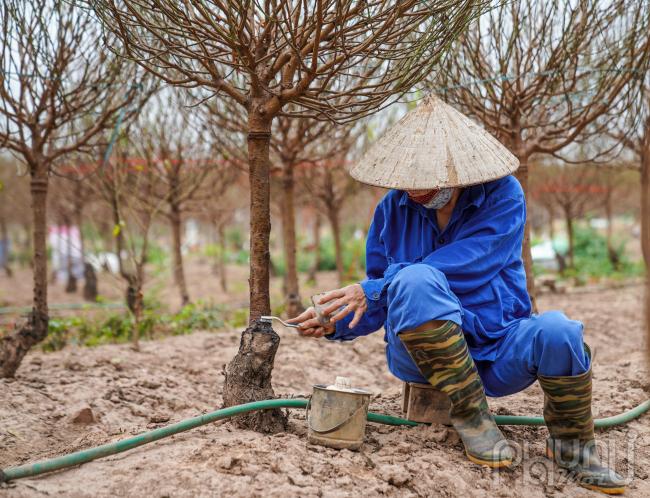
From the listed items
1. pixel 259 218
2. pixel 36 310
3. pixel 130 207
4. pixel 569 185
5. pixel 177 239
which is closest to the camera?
pixel 259 218

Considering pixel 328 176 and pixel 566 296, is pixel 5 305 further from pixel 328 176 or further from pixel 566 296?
pixel 566 296

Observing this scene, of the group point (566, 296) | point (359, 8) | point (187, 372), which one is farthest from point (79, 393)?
point (566, 296)

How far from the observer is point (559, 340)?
211 cm

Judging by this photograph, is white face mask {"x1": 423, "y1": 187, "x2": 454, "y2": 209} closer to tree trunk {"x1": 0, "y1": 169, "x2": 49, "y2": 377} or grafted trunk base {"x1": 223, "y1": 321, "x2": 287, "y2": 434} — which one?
grafted trunk base {"x1": 223, "y1": 321, "x2": 287, "y2": 434}

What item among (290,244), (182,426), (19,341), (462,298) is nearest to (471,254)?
(462,298)

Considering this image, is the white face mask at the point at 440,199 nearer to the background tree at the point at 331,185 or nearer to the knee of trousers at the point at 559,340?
the knee of trousers at the point at 559,340

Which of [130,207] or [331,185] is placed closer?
[130,207]

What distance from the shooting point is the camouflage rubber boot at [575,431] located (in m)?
2.17

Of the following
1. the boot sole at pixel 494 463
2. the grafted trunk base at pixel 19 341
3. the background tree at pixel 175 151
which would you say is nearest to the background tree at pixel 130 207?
the background tree at pixel 175 151

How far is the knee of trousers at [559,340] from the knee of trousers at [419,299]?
29cm

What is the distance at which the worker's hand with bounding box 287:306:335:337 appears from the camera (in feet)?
7.63

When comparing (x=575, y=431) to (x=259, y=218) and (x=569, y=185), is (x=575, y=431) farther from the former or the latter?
(x=569, y=185)

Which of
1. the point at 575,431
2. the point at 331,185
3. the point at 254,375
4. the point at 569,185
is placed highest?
the point at 569,185

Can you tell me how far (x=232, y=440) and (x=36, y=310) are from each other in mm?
2196
